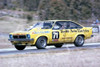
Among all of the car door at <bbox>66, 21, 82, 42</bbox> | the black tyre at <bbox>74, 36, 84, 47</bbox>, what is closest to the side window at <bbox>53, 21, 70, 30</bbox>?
the car door at <bbox>66, 21, 82, 42</bbox>

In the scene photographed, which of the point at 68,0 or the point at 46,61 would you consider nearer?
the point at 46,61

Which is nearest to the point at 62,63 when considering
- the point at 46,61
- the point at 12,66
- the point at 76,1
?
the point at 46,61

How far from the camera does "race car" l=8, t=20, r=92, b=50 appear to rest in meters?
13.0

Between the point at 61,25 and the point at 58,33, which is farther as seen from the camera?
the point at 61,25

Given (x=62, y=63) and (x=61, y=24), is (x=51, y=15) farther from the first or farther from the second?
(x=62, y=63)

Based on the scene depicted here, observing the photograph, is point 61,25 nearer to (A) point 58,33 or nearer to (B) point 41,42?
(A) point 58,33

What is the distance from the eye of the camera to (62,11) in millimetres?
45625

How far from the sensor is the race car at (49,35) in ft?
42.6

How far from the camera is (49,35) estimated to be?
534 inches

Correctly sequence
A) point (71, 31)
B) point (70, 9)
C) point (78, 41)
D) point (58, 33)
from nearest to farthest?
point (58, 33)
point (71, 31)
point (78, 41)
point (70, 9)

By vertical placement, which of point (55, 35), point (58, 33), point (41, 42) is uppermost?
point (58, 33)

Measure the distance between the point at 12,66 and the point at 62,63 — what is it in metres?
1.54

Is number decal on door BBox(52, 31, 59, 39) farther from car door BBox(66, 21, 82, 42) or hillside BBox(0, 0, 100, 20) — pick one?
hillside BBox(0, 0, 100, 20)

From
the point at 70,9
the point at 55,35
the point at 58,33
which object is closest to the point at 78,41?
the point at 58,33
